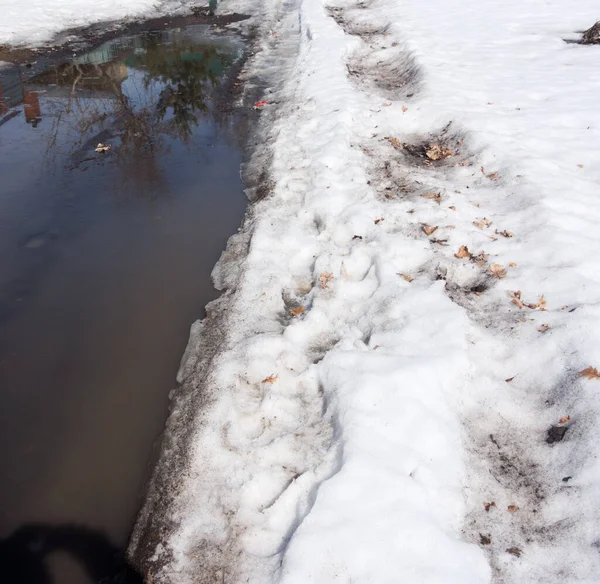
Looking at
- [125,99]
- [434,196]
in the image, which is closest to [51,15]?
[125,99]

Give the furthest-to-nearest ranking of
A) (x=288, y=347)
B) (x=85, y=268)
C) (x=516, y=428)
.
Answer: (x=85, y=268), (x=288, y=347), (x=516, y=428)

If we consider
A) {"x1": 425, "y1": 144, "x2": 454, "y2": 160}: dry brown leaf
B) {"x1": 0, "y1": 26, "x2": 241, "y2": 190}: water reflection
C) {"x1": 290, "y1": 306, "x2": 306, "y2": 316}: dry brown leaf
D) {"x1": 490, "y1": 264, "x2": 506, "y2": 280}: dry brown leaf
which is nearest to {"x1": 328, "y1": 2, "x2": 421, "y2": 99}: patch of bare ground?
{"x1": 425, "y1": 144, "x2": 454, "y2": 160}: dry brown leaf

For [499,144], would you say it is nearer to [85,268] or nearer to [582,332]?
[582,332]

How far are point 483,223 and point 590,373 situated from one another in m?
2.12

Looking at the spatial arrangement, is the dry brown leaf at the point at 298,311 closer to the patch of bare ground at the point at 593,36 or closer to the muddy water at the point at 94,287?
the muddy water at the point at 94,287

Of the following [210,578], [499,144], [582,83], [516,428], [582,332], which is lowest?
[210,578]

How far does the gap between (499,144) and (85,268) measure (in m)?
5.19

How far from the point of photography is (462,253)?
4.17 metres

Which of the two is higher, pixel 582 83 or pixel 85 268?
pixel 582 83

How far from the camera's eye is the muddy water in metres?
2.82

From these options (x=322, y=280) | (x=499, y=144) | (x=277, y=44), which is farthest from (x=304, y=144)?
(x=277, y=44)

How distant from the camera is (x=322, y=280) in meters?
4.11

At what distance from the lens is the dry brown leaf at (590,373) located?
2791mm

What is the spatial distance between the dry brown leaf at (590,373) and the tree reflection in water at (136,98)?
516cm
